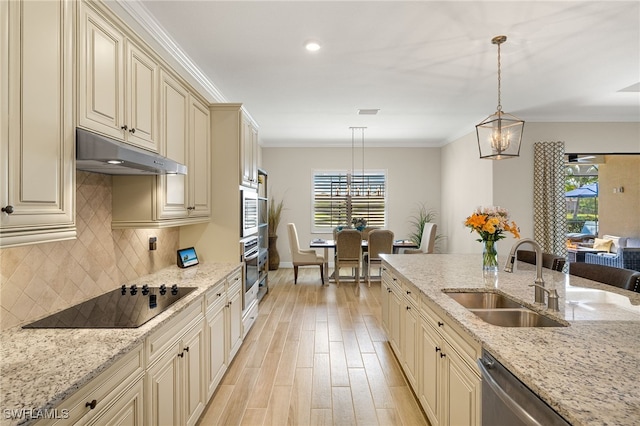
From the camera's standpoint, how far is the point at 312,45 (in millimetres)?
3004

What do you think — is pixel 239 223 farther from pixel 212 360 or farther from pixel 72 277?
pixel 72 277

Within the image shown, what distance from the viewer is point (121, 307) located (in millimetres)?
1789

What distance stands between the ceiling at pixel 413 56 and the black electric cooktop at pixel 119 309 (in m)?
2.03

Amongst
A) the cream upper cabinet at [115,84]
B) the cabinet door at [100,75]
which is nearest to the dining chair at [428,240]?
the cream upper cabinet at [115,84]

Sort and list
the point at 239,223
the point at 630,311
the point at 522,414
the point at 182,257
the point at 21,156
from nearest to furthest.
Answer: the point at 522,414 < the point at 21,156 < the point at 630,311 < the point at 182,257 < the point at 239,223

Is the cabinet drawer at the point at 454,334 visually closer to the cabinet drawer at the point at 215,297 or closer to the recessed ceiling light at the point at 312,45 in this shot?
the cabinet drawer at the point at 215,297

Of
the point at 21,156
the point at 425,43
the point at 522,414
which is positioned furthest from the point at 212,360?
the point at 425,43

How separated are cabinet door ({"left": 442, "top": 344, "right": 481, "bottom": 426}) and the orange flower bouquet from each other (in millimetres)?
1164

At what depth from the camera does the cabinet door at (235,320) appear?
2.85 m

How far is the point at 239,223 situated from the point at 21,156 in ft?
6.98

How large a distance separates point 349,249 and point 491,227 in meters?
3.52

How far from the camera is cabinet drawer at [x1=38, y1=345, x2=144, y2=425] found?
1015 millimetres

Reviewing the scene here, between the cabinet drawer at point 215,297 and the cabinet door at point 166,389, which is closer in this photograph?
the cabinet door at point 166,389

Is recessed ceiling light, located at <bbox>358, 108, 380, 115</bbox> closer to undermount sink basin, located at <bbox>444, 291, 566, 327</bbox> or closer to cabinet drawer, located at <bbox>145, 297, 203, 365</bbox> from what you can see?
undermount sink basin, located at <bbox>444, 291, 566, 327</bbox>
